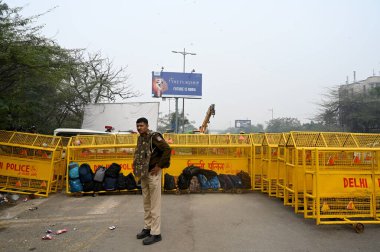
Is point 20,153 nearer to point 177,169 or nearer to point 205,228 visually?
point 177,169

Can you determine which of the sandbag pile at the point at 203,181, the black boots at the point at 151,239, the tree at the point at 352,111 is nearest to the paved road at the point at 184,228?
the black boots at the point at 151,239

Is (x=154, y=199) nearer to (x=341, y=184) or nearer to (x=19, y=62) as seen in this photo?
(x=341, y=184)

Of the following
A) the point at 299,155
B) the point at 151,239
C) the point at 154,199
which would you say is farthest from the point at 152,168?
the point at 299,155

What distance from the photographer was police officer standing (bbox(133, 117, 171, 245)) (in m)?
4.76

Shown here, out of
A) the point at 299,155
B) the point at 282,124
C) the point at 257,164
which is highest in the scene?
the point at 282,124

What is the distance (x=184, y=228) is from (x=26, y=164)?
5202 mm

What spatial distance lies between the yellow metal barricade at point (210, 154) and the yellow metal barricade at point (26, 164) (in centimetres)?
317

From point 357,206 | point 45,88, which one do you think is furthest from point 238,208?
point 45,88

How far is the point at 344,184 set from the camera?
543 centimetres

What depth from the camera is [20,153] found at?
324 inches

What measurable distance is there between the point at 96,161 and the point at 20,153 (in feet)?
6.49

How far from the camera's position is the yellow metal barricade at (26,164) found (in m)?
8.13

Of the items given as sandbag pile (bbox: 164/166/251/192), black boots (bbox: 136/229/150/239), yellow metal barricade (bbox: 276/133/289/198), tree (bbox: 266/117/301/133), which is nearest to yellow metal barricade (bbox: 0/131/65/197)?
sandbag pile (bbox: 164/166/251/192)

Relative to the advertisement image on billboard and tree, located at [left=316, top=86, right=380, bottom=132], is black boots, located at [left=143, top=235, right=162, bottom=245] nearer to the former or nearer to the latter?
the advertisement image on billboard
